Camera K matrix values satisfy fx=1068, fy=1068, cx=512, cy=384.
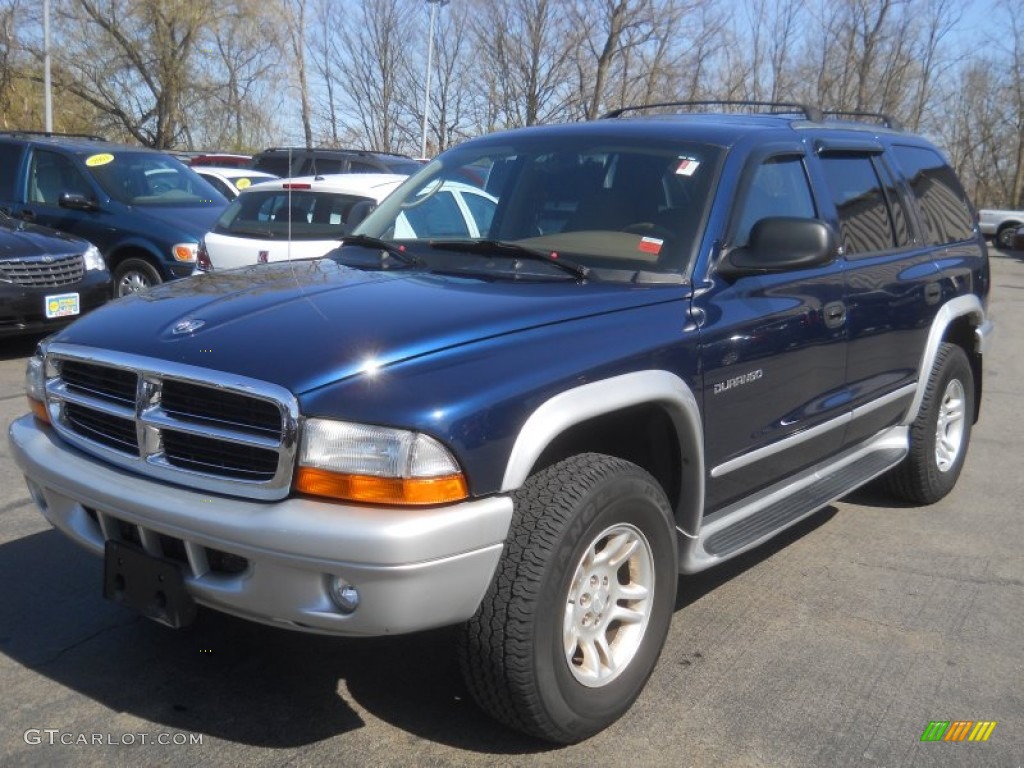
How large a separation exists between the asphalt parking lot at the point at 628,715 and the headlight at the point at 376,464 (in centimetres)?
52

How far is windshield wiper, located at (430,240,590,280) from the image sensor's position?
11.9ft

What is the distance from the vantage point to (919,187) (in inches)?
209

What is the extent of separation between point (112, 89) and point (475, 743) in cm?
3471

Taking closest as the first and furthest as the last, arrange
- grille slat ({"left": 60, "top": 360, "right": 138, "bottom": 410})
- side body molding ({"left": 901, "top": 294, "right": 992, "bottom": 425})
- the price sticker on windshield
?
grille slat ({"left": 60, "top": 360, "right": 138, "bottom": 410}) → side body molding ({"left": 901, "top": 294, "right": 992, "bottom": 425}) → the price sticker on windshield

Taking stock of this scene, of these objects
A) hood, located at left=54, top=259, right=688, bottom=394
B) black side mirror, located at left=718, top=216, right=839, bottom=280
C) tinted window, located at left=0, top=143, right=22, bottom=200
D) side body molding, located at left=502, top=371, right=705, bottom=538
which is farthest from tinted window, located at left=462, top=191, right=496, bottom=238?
tinted window, located at left=0, top=143, right=22, bottom=200

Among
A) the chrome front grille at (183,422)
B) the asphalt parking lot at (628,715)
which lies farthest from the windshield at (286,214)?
the chrome front grille at (183,422)

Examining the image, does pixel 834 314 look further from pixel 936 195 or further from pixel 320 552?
pixel 320 552

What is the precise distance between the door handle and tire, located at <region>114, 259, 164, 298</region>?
7.51 meters

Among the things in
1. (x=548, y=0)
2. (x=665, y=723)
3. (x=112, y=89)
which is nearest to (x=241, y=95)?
(x=112, y=89)

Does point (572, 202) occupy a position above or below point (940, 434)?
above

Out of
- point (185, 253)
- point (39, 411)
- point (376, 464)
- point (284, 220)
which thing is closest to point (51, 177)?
point (185, 253)

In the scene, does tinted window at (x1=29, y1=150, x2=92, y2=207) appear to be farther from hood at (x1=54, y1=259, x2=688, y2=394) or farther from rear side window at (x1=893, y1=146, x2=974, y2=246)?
rear side window at (x1=893, y1=146, x2=974, y2=246)

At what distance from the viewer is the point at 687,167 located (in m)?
3.93

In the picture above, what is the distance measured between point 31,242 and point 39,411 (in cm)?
582
